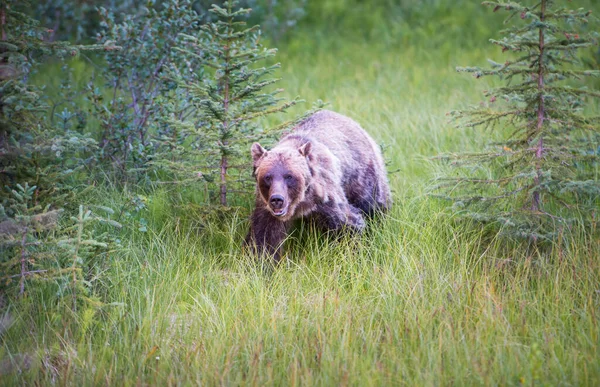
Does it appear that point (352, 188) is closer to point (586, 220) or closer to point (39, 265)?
point (586, 220)

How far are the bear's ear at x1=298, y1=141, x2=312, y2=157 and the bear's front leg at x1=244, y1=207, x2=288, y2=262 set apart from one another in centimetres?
58

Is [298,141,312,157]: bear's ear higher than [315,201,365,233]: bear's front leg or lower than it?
higher

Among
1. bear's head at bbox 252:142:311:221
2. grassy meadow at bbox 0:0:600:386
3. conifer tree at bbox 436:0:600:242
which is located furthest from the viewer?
bear's head at bbox 252:142:311:221

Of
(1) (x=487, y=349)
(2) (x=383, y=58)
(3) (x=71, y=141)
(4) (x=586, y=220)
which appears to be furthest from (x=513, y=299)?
(2) (x=383, y=58)

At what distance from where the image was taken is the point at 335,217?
18.0 ft

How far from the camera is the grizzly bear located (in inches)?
203

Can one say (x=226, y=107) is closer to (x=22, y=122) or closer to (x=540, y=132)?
(x=22, y=122)

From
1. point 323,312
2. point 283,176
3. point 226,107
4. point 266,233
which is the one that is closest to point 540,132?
point 283,176

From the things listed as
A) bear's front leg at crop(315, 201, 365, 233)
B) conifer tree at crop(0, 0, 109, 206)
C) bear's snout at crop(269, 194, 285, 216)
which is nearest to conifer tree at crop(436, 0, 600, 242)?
bear's front leg at crop(315, 201, 365, 233)

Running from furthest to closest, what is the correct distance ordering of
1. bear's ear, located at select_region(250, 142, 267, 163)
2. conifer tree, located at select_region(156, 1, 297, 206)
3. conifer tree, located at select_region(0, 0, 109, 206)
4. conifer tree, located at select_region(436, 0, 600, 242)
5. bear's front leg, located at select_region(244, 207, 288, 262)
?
conifer tree, located at select_region(156, 1, 297, 206) < bear's front leg, located at select_region(244, 207, 288, 262) < bear's ear, located at select_region(250, 142, 267, 163) < conifer tree, located at select_region(436, 0, 600, 242) < conifer tree, located at select_region(0, 0, 109, 206)

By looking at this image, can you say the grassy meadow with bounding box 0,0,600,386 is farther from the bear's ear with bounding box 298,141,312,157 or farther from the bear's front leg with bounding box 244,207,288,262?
the bear's ear with bounding box 298,141,312,157

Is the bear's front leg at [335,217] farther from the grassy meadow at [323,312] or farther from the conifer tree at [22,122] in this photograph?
the conifer tree at [22,122]

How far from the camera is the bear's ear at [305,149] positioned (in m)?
5.27

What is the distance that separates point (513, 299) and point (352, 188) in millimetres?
2328
